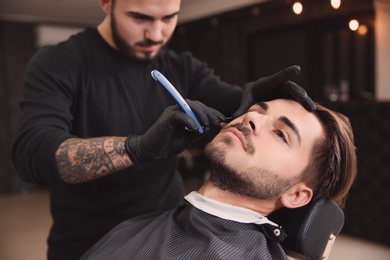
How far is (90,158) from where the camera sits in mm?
1188

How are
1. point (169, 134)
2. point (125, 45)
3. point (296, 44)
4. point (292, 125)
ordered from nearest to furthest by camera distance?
point (169, 134) → point (292, 125) → point (125, 45) → point (296, 44)

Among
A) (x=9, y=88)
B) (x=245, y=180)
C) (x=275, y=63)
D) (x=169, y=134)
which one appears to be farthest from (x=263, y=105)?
(x=9, y=88)

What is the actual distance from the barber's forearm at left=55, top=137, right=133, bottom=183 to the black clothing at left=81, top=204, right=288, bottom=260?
263 mm

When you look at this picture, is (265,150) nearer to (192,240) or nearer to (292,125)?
(292,125)

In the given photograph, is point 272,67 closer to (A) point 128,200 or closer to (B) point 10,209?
(B) point 10,209

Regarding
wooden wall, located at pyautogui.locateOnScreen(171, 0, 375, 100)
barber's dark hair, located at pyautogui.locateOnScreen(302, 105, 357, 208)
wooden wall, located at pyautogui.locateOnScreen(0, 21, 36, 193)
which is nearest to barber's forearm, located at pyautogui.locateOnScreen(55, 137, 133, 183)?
barber's dark hair, located at pyautogui.locateOnScreen(302, 105, 357, 208)

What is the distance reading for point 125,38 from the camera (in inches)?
Answer: 57.2

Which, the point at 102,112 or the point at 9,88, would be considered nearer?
the point at 102,112

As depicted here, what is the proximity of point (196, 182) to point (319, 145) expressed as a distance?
4.70m

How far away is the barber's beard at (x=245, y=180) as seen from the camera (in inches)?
50.3

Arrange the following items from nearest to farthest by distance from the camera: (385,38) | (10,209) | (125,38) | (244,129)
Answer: (244,129) < (125,38) < (385,38) < (10,209)

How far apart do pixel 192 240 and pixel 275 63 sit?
15.7ft

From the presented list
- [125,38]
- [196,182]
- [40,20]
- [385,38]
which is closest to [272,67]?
[385,38]

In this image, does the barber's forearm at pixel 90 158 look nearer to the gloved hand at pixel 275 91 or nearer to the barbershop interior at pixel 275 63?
the gloved hand at pixel 275 91
